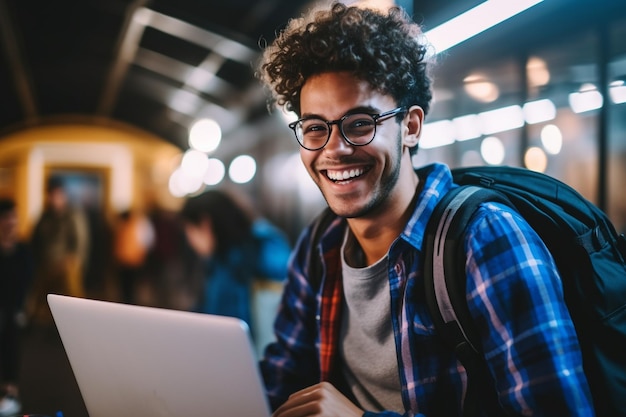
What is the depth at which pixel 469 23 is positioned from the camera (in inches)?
79.7

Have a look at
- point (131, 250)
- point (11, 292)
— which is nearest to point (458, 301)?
point (11, 292)

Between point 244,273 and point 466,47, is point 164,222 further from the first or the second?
point 466,47

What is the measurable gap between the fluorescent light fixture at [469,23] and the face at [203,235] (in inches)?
65.9

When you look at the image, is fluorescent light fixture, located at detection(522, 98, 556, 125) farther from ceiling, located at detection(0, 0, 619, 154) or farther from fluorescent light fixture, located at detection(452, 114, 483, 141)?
ceiling, located at detection(0, 0, 619, 154)

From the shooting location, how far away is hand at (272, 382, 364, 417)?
0.99m

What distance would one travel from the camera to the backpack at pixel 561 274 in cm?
101

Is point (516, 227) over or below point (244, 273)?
over

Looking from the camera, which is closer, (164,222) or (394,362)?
(394,362)

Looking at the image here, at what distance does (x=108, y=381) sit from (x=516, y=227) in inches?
31.5

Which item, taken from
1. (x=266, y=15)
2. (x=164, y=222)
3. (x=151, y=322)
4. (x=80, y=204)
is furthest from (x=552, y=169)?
(x=80, y=204)

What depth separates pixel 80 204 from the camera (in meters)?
7.42

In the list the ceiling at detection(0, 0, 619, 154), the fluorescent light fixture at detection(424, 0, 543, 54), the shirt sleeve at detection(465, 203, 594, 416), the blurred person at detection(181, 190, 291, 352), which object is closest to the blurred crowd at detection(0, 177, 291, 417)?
the blurred person at detection(181, 190, 291, 352)

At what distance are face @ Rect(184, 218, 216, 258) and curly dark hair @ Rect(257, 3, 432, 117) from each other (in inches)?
Answer: 70.6

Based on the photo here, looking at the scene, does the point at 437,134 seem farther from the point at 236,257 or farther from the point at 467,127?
the point at 236,257
